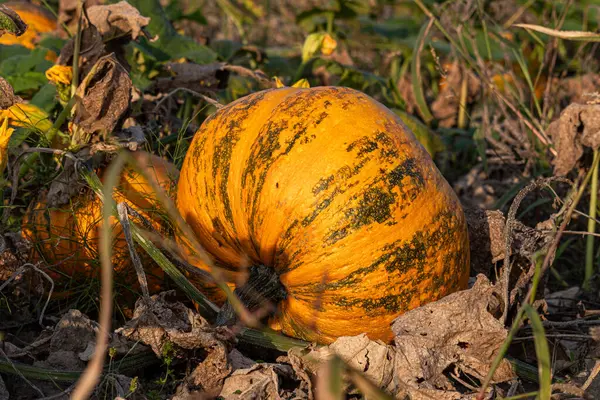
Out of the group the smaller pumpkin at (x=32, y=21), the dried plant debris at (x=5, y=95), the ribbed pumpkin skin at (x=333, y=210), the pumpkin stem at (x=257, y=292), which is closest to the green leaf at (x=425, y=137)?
the ribbed pumpkin skin at (x=333, y=210)

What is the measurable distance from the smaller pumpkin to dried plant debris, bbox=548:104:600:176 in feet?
10.2

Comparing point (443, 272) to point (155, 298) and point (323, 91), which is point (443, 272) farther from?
point (155, 298)

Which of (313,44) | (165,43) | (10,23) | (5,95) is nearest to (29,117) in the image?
(5,95)

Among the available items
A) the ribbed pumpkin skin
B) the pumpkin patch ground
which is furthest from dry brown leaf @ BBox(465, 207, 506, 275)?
the ribbed pumpkin skin

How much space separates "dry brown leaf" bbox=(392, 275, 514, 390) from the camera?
89.3 inches

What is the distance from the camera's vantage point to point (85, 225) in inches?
112

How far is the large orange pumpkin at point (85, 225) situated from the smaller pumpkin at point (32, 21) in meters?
2.14

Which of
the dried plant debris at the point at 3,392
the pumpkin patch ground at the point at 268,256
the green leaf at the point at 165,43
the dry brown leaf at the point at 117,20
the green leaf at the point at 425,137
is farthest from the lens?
the green leaf at the point at 165,43

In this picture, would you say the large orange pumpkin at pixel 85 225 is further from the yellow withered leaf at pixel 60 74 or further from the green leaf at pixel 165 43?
the green leaf at pixel 165 43

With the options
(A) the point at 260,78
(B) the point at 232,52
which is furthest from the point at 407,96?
(A) the point at 260,78

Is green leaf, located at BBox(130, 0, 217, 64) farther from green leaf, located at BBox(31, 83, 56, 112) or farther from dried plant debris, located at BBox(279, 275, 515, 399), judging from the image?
dried plant debris, located at BBox(279, 275, 515, 399)

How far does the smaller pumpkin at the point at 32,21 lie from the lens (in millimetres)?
4719

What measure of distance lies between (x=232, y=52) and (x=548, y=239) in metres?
2.61

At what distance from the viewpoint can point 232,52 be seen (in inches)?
181
